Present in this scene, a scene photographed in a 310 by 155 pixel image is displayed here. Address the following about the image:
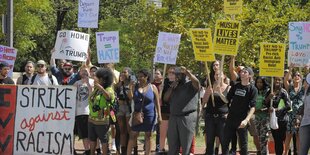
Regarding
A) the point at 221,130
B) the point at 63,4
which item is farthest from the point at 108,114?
the point at 63,4

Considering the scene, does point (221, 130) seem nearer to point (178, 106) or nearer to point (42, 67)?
point (178, 106)

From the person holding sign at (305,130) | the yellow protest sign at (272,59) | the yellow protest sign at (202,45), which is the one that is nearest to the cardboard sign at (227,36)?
the yellow protest sign at (202,45)

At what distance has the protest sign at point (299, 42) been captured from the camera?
13711mm

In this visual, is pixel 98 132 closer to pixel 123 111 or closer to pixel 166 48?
pixel 123 111

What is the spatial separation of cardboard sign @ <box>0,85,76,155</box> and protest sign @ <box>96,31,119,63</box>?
8.96 feet

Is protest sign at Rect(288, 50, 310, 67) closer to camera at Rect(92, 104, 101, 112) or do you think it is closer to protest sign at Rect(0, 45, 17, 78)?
camera at Rect(92, 104, 101, 112)

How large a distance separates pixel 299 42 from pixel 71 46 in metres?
4.54

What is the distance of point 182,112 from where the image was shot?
11.2 m

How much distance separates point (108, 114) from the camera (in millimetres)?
11695

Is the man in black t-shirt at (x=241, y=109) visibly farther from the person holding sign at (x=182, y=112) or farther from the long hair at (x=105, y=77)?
the long hair at (x=105, y=77)

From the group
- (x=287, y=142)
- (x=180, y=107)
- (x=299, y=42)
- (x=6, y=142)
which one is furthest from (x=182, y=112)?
(x=299, y=42)

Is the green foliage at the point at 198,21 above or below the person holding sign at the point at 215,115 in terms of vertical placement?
above

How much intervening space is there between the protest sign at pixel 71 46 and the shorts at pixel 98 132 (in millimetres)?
2237

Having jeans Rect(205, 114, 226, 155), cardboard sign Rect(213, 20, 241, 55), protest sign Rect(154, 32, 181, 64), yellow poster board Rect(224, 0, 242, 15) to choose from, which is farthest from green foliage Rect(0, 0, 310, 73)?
jeans Rect(205, 114, 226, 155)
